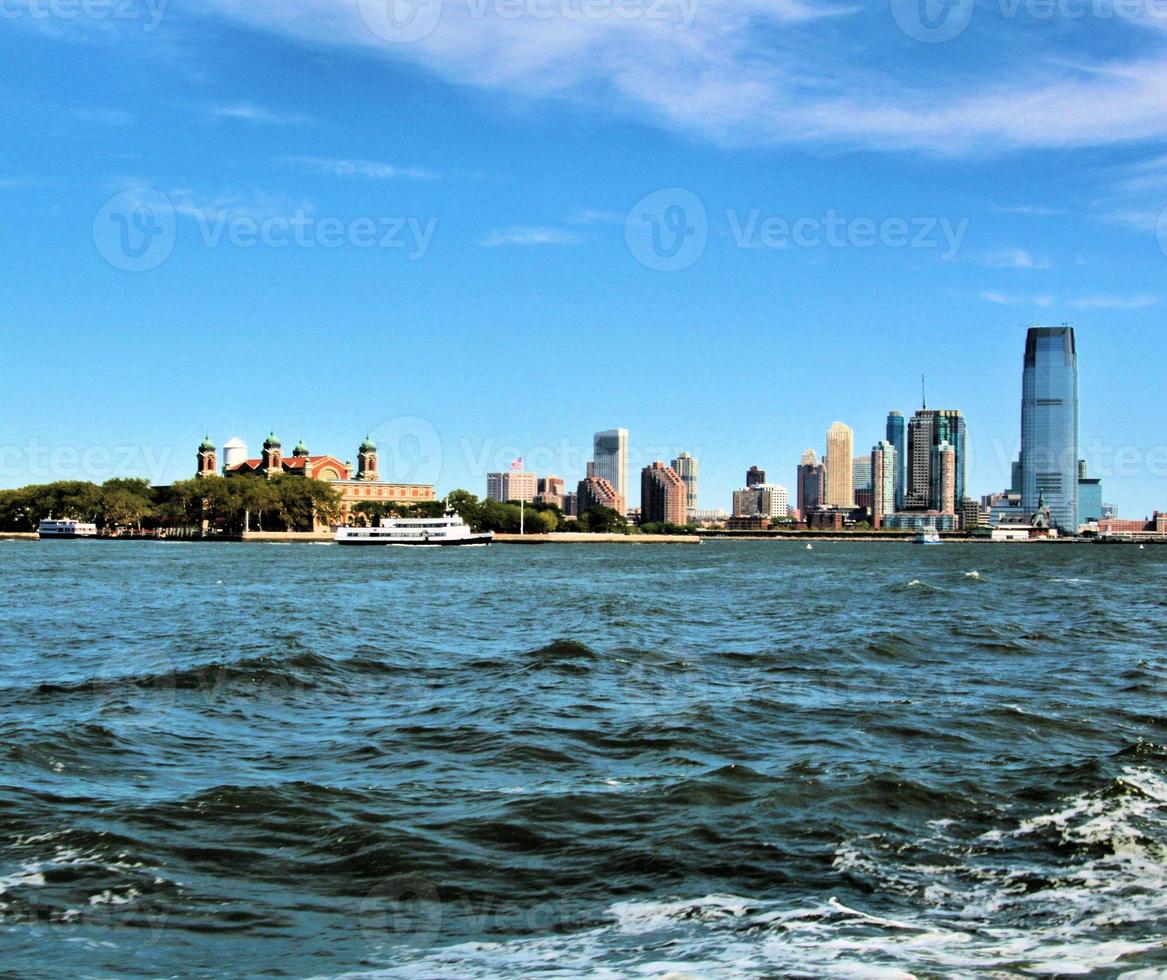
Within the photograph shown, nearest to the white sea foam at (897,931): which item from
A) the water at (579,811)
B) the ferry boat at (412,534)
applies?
the water at (579,811)

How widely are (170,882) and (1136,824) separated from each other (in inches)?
399

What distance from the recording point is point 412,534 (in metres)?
165

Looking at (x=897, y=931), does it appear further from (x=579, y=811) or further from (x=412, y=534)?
(x=412, y=534)

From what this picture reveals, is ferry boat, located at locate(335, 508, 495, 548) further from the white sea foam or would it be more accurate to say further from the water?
the white sea foam

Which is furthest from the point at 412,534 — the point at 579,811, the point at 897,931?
the point at 897,931

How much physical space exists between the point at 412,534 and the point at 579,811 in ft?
507

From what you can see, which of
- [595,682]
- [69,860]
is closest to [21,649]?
[595,682]

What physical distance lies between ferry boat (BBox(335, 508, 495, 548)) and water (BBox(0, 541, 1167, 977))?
133443 mm

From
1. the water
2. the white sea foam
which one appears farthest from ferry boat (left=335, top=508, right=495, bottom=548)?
the white sea foam

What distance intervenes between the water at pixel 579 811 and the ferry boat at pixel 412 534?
133 metres

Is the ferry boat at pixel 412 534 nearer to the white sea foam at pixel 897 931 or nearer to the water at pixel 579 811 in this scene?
the water at pixel 579 811

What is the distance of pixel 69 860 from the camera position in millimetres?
10844

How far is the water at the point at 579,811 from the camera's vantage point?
879 centimetres

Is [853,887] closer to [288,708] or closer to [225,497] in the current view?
[288,708]
